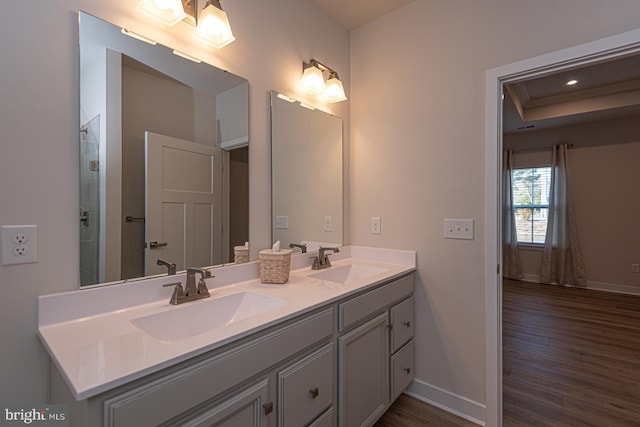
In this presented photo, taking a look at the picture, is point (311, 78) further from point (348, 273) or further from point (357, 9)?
point (348, 273)

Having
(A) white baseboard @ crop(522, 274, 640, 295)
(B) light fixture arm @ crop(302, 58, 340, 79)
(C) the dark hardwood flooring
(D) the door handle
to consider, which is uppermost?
(B) light fixture arm @ crop(302, 58, 340, 79)

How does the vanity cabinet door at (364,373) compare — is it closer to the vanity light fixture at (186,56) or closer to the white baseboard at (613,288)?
the vanity light fixture at (186,56)

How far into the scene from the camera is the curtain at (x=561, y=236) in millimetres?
4555

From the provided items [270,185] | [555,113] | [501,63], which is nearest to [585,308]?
[555,113]

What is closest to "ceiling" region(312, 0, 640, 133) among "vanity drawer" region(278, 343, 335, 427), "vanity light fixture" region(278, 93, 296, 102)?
"vanity light fixture" region(278, 93, 296, 102)

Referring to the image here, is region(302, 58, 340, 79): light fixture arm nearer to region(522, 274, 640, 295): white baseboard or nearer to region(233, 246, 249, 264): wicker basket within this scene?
region(233, 246, 249, 264): wicker basket

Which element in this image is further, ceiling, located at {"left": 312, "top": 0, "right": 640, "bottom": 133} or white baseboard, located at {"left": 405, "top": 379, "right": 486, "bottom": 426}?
ceiling, located at {"left": 312, "top": 0, "right": 640, "bottom": 133}

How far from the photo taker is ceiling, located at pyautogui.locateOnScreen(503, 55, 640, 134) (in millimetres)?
3251

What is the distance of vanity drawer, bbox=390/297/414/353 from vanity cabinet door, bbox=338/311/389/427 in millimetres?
77

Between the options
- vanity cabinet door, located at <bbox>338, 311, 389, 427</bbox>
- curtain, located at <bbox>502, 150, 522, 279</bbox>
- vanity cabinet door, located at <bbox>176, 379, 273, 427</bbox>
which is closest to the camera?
vanity cabinet door, located at <bbox>176, 379, 273, 427</bbox>

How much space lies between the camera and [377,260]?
2.14 meters

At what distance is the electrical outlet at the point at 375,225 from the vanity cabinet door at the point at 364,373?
0.66 metres

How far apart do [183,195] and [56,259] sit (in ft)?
1.66

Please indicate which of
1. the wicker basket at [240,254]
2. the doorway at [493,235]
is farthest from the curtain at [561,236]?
the wicker basket at [240,254]
